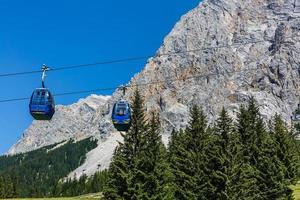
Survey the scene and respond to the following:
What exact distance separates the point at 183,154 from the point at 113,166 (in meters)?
16.2

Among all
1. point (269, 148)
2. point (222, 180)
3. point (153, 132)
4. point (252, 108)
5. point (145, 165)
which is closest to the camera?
point (222, 180)

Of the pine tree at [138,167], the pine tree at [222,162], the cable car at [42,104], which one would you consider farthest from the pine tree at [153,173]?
the cable car at [42,104]

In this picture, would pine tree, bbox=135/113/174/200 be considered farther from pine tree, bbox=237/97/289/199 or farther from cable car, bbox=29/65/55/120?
cable car, bbox=29/65/55/120

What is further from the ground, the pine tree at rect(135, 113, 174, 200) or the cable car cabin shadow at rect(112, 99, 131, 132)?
the cable car cabin shadow at rect(112, 99, 131, 132)

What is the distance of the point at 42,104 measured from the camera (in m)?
36.1

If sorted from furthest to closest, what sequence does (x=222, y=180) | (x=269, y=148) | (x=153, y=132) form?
(x=269, y=148) < (x=153, y=132) < (x=222, y=180)

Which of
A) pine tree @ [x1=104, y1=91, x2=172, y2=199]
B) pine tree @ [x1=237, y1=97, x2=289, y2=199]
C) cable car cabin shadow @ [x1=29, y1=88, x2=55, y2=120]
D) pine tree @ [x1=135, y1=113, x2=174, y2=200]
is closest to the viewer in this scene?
cable car cabin shadow @ [x1=29, y1=88, x2=55, y2=120]

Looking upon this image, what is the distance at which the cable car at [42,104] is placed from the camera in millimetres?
36000

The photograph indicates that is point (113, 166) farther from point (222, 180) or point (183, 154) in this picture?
point (183, 154)

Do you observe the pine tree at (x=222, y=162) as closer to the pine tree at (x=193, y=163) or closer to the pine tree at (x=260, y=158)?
the pine tree at (x=193, y=163)

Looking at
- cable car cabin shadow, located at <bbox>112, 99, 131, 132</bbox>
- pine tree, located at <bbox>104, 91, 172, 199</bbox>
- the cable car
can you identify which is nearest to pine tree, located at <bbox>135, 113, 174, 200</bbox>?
pine tree, located at <bbox>104, 91, 172, 199</bbox>

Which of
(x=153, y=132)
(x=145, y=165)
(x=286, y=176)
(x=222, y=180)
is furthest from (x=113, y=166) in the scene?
(x=286, y=176)

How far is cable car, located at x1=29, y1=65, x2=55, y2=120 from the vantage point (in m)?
36.0

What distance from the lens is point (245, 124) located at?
2506 inches
